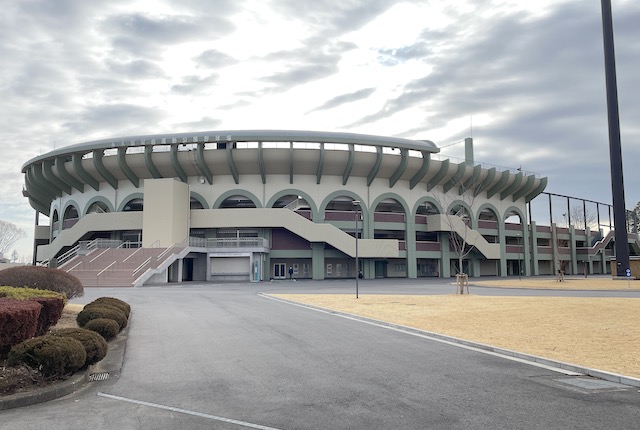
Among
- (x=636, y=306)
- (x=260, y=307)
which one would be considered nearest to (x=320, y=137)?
(x=260, y=307)

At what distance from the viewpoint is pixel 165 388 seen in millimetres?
7844

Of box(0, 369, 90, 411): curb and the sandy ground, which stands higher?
box(0, 369, 90, 411): curb

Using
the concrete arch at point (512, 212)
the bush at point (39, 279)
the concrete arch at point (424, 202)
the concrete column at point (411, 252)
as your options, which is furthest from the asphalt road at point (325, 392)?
the concrete arch at point (512, 212)

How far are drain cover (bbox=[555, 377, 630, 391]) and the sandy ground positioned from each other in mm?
586

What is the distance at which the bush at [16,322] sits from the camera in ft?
27.7

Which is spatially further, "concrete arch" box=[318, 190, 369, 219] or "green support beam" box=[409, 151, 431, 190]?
"green support beam" box=[409, 151, 431, 190]

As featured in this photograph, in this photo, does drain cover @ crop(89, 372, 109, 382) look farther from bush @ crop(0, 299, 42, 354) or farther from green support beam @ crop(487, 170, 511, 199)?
green support beam @ crop(487, 170, 511, 199)

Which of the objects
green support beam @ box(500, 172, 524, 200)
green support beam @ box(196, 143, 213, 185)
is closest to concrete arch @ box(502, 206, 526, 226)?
green support beam @ box(500, 172, 524, 200)

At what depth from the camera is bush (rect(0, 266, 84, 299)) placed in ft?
55.7

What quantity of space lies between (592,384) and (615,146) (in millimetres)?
46214

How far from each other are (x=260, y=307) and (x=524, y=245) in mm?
56646

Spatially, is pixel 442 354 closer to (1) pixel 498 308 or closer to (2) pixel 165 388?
(2) pixel 165 388

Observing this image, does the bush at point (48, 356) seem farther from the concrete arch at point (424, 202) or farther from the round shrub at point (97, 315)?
the concrete arch at point (424, 202)

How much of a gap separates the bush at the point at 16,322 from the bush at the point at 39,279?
8.71 meters
